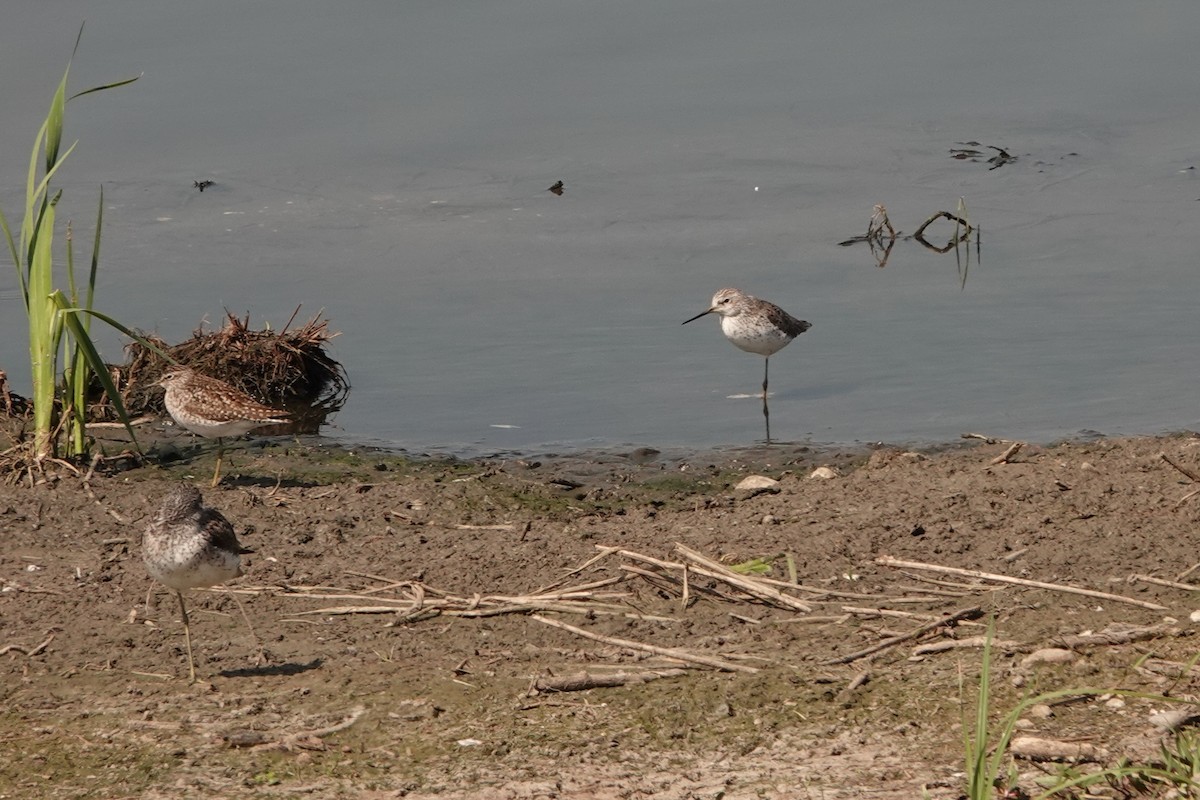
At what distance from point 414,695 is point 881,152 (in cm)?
1228

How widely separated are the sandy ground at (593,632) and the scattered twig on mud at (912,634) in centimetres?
2

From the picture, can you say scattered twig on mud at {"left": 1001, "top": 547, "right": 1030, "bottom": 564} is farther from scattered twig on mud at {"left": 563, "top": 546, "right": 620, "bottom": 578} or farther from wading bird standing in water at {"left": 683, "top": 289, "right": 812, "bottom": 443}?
wading bird standing in water at {"left": 683, "top": 289, "right": 812, "bottom": 443}

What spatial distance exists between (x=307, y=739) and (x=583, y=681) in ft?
3.39

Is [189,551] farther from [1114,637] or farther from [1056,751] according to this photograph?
[1114,637]

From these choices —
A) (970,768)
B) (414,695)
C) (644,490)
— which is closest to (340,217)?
(644,490)

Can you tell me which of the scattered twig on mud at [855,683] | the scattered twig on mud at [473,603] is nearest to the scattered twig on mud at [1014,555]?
the scattered twig on mud at [855,683]

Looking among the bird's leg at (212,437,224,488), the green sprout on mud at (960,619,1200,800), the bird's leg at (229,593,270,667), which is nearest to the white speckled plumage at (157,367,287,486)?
the bird's leg at (212,437,224,488)

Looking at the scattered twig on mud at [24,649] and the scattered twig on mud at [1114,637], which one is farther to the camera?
the scattered twig on mud at [24,649]

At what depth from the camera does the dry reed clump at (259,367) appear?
11.7 m

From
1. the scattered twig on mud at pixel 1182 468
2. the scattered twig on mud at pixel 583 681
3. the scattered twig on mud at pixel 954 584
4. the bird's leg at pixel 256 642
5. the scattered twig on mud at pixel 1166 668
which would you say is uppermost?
the scattered twig on mud at pixel 1182 468

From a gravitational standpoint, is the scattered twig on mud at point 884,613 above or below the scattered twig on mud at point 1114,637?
below

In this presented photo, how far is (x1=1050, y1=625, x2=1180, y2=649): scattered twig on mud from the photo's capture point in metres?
6.17

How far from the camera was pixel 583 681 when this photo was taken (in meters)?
6.07

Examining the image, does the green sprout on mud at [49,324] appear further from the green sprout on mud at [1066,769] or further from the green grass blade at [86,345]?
the green sprout on mud at [1066,769]
